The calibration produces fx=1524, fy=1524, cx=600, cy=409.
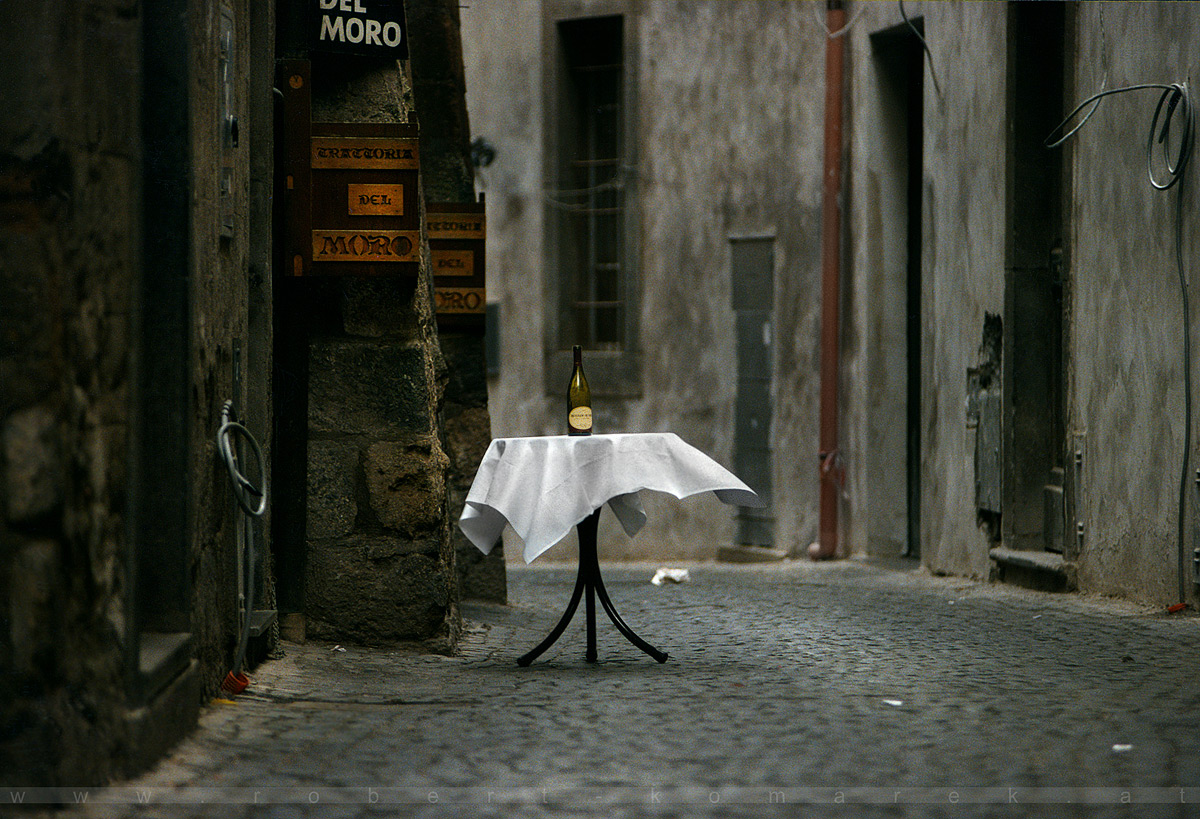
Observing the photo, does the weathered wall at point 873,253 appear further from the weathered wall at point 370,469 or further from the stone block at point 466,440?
the weathered wall at point 370,469

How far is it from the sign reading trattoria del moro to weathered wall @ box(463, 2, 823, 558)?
20.8ft

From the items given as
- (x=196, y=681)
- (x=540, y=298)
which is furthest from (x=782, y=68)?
(x=196, y=681)

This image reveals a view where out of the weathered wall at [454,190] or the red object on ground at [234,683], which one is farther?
the weathered wall at [454,190]

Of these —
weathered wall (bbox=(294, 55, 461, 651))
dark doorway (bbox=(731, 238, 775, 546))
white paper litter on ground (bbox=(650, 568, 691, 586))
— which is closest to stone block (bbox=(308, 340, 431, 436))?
weathered wall (bbox=(294, 55, 461, 651))

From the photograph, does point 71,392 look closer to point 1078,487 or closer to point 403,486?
point 403,486

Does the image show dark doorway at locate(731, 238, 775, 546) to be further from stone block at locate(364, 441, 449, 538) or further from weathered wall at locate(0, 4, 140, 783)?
weathered wall at locate(0, 4, 140, 783)

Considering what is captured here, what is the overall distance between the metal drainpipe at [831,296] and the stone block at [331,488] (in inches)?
251

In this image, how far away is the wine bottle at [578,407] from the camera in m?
5.78

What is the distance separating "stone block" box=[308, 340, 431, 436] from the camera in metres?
6.02

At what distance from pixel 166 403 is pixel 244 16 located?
1.72 m

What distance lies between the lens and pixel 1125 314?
7.40 m

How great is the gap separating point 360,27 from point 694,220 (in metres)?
6.96

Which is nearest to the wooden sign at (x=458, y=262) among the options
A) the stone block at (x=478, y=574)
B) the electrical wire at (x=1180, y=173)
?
the stone block at (x=478, y=574)

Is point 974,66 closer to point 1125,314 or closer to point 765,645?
point 1125,314
